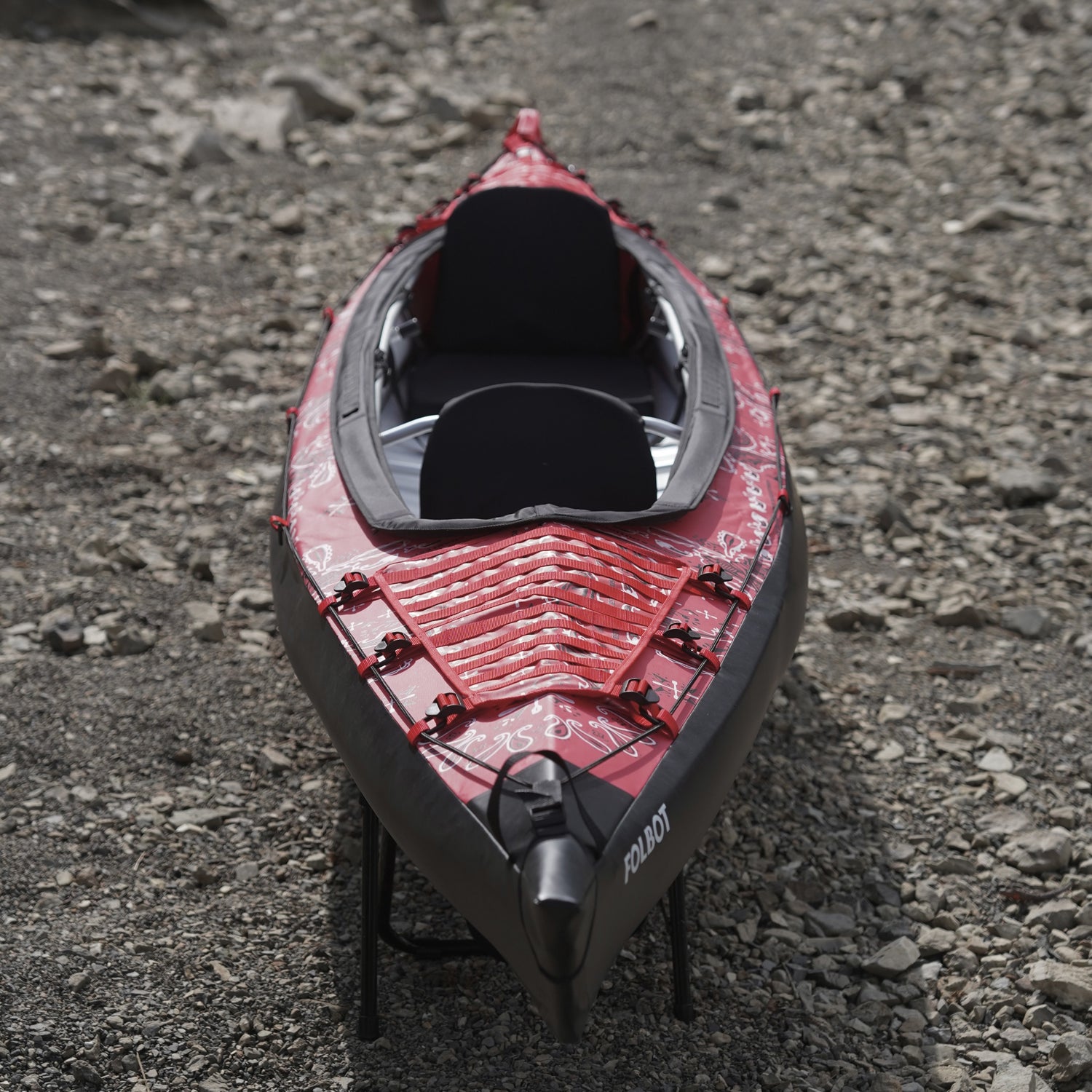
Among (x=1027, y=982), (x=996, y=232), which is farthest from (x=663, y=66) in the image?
(x=1027, y=982)

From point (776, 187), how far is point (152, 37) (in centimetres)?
528

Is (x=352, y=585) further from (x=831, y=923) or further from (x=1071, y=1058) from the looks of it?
(x=1071, y=1058)

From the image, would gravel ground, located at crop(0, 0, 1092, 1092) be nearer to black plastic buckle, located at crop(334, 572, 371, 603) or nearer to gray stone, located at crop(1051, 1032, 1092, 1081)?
gray stone, located at crop(1051, 1032, 1092, 1081)

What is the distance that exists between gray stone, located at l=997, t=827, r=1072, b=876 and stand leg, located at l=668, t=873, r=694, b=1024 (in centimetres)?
111

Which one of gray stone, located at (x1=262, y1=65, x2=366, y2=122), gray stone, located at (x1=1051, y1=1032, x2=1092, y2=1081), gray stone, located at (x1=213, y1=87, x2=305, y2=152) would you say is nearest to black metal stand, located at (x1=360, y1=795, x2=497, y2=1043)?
gray stone, located at (x1=1051, y1=1032, x2=1092, y2=1081)

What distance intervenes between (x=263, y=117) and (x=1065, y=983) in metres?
7.45

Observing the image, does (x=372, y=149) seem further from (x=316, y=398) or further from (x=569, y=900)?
(x=569, y=900)

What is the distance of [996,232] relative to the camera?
7.12 metres

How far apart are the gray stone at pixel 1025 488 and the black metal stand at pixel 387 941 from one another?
2885 millimetres

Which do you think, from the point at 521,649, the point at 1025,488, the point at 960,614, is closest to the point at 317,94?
the point at 1025,488

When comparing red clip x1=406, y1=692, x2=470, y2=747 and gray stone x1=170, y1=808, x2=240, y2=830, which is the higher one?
red clip x1=406, y1=692, x2=470, y2=747

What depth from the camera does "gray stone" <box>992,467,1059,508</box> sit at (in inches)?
191

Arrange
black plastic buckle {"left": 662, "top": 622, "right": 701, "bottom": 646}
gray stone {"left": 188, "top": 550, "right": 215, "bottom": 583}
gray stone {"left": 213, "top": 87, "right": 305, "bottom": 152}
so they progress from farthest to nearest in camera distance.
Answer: gray stone {"left": 213, "top": 87, "right": 305, "bottom": 152}
gray stone {"left": 188, "top": 550, "right": 215, "bottom": 583}
black plastic buckle {"left": 662, "top": 622, "right": 701, "bottom": 646}

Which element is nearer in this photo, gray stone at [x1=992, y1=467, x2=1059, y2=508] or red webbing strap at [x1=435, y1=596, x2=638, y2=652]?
red webbing strap at [x1=435, y1=596, x2=638, y2=652]
